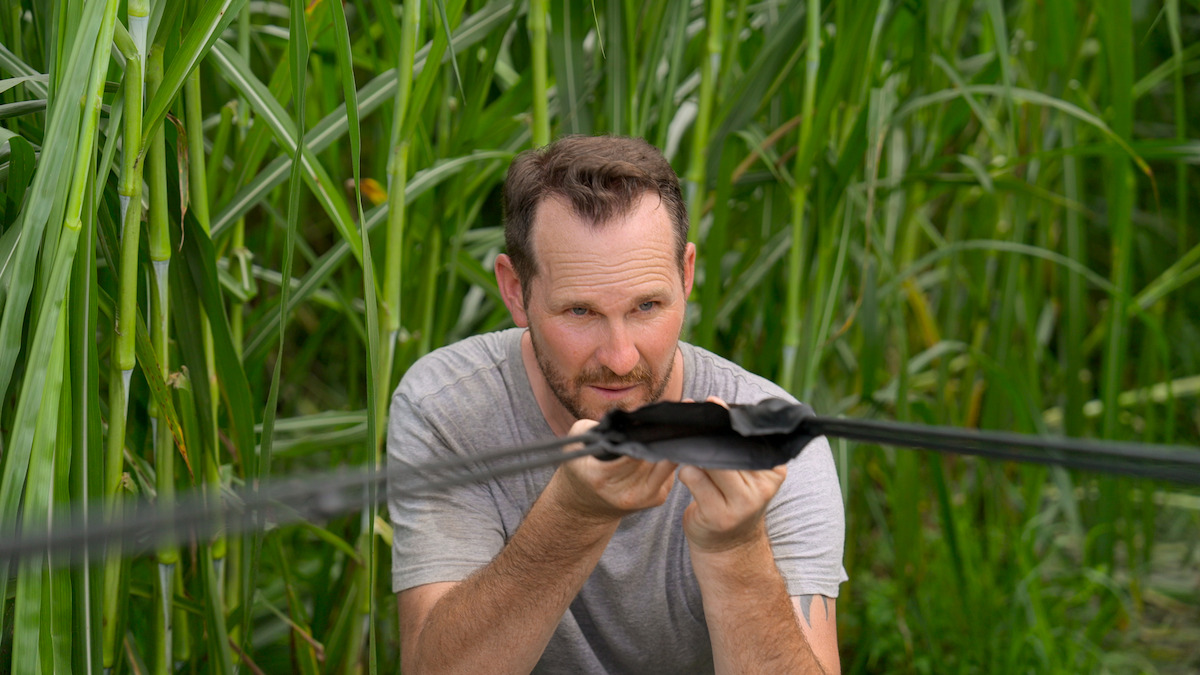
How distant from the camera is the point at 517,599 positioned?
2.82 ft

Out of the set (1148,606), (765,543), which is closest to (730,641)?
(765,543)

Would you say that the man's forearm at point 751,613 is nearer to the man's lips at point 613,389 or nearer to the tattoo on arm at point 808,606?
the tattoo on arm at point 808,606

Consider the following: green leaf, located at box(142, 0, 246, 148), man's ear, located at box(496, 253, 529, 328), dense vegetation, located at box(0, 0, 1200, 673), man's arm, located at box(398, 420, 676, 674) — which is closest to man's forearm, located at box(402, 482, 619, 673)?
man's arm, located at box(398, 420, 676, 674)

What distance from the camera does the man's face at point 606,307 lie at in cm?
90

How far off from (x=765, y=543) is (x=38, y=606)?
1.75ft

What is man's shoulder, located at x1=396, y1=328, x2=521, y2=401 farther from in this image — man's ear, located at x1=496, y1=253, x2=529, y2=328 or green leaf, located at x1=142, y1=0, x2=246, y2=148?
green leaf, located at x1=142, y1=0, x2=246, y2=148

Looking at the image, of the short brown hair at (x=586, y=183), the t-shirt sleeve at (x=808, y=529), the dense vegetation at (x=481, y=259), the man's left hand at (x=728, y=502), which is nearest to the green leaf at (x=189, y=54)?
the dense vegetation at (x=481, y=259)

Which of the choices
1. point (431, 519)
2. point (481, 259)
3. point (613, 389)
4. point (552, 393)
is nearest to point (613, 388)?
point (613, 389)

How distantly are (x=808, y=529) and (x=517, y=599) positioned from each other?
312 millimetres

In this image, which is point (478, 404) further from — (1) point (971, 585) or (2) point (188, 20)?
(1) point (971, 585)

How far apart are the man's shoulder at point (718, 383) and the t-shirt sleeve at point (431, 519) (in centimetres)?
25

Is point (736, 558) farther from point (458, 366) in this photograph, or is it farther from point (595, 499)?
point (458, 366)

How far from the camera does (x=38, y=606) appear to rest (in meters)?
0.63

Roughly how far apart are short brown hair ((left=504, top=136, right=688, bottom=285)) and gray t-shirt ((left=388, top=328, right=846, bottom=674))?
14 centimetres
